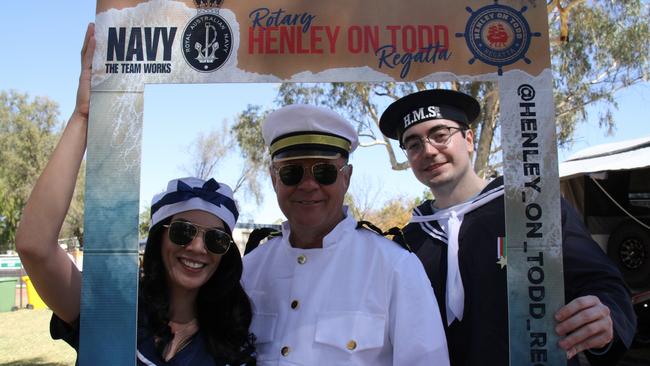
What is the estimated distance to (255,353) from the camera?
2.22 m

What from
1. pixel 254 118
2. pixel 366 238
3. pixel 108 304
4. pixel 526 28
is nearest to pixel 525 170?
pixel 526 28

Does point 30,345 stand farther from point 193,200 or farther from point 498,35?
point 498,35

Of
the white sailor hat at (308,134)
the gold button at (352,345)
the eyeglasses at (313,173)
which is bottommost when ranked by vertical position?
the gold button at (352,345)

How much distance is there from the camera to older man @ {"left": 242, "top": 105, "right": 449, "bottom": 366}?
2049mm

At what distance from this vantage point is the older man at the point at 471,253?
2195 millimetres

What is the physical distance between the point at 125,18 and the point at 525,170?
159cm

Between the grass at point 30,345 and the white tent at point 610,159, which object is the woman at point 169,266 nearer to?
the white tent at point 610,159

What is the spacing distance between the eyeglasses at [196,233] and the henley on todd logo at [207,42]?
0.61 metres

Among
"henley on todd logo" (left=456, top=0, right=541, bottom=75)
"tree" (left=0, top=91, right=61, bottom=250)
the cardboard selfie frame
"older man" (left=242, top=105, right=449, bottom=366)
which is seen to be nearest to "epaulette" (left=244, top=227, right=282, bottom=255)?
"older man" (left=242, top=105, right=449, bottom=366)

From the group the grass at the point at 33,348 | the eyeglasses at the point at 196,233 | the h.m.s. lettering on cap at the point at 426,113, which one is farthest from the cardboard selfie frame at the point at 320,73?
the grass at the point at 33,348

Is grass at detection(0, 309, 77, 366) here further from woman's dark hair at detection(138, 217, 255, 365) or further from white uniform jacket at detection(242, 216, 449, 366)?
white uniform jacket at detection(242, 216, 449, 366)

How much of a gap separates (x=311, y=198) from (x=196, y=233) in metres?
0.48

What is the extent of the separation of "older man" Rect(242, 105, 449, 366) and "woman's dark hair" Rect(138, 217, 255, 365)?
3.0 inches

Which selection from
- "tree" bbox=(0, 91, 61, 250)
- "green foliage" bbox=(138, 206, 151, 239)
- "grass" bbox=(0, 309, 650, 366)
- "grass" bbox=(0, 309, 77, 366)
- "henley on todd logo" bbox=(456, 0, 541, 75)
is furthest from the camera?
"tree" bbox=(0, 91, 61, 250)
